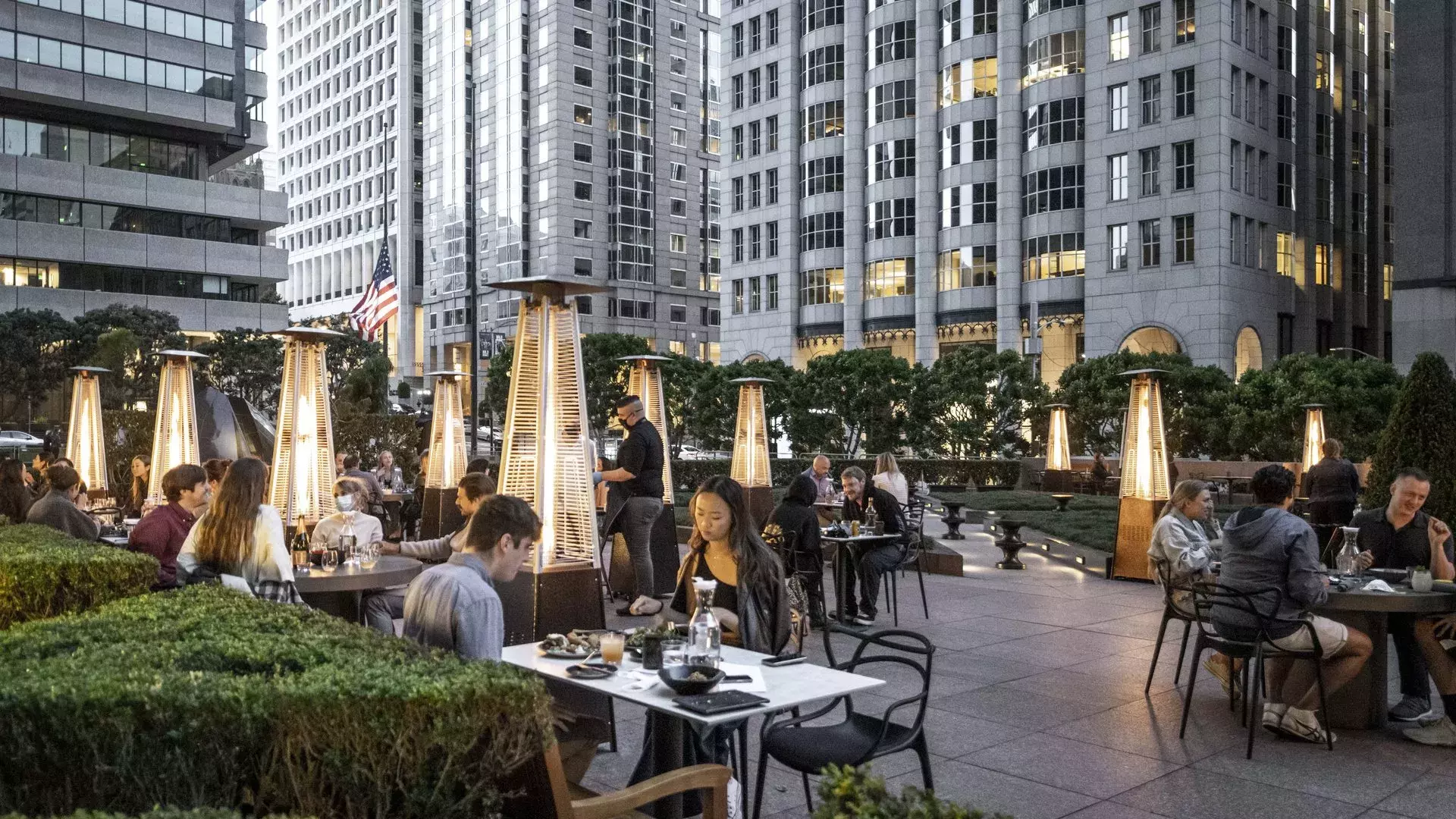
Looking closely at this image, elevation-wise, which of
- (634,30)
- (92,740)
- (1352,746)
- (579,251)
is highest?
→ (634,30)

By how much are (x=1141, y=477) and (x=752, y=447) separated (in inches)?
295

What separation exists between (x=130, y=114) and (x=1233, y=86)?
56851 millimetres

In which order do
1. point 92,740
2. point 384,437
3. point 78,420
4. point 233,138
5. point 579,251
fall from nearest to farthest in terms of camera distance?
point 92,740 < point 78,420 < point 384,437 < point 233,138 < point 579,251

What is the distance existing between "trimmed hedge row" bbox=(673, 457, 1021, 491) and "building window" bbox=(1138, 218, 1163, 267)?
21.3 meters

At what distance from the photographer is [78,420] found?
18828 mm

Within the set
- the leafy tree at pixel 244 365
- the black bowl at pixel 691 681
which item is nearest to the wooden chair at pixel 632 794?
the black bowl at pixel 691 681

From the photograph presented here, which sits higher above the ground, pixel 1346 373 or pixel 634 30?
pixel 634 30

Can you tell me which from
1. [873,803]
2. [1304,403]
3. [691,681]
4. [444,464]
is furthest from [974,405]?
[873,803]

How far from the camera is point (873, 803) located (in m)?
2.36

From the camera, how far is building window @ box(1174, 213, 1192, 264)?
4959 cm

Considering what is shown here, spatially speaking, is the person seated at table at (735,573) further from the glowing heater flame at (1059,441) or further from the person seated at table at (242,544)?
the glowing heater flame at (1059,441)

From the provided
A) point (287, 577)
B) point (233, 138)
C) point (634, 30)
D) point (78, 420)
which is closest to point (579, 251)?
point (634, 30)

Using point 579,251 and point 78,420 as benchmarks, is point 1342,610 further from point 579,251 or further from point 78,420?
point 579,251

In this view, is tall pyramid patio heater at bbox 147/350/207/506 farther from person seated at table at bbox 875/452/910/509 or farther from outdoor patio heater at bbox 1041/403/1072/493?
outdoor patio heater at bbox 1041/403/1072/493
